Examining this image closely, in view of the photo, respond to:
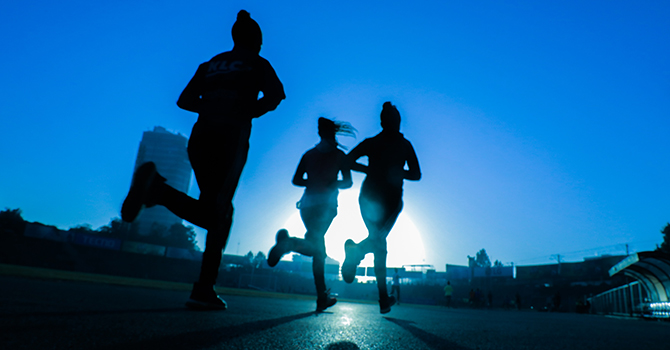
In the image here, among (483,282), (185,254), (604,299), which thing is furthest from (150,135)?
(604,299)

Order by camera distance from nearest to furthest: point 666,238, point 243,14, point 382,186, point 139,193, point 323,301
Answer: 1. point 139,193
2. point 243,14
3. point 382,186
4. point 323,301
5. point 666,238

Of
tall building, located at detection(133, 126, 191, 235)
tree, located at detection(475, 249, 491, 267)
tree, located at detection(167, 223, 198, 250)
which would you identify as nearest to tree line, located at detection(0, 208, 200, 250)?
tree, located at detection(167, 223, 198, 250)

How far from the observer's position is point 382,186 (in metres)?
3.87

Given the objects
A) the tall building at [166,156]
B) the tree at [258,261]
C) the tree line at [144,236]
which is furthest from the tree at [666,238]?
the tall building at [166,156]

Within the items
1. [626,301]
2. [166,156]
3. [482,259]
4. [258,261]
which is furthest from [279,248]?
[166,156]

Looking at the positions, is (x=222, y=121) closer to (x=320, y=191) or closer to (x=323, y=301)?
(x=320, y=191)

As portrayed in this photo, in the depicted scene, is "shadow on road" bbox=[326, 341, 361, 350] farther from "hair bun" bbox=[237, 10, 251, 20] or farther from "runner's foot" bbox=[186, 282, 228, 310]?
"hair bun" bbox=[237, 10, 251, 20]

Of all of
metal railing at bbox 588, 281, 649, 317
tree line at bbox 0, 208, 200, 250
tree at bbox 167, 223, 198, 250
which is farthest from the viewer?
tree at bbox 167, 223, 198, 250

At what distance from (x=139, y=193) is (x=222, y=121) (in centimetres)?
88

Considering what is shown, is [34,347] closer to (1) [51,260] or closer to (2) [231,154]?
(2) [231,154]

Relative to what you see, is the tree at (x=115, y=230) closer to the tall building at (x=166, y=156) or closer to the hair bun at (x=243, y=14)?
the tall building at (x=166, y=156)

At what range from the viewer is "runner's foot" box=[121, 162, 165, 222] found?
5.94 ft

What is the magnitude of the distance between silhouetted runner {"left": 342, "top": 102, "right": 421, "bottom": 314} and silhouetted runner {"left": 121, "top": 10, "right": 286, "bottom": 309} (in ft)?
4.75

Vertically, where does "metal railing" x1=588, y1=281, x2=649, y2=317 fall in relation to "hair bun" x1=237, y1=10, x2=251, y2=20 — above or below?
below
